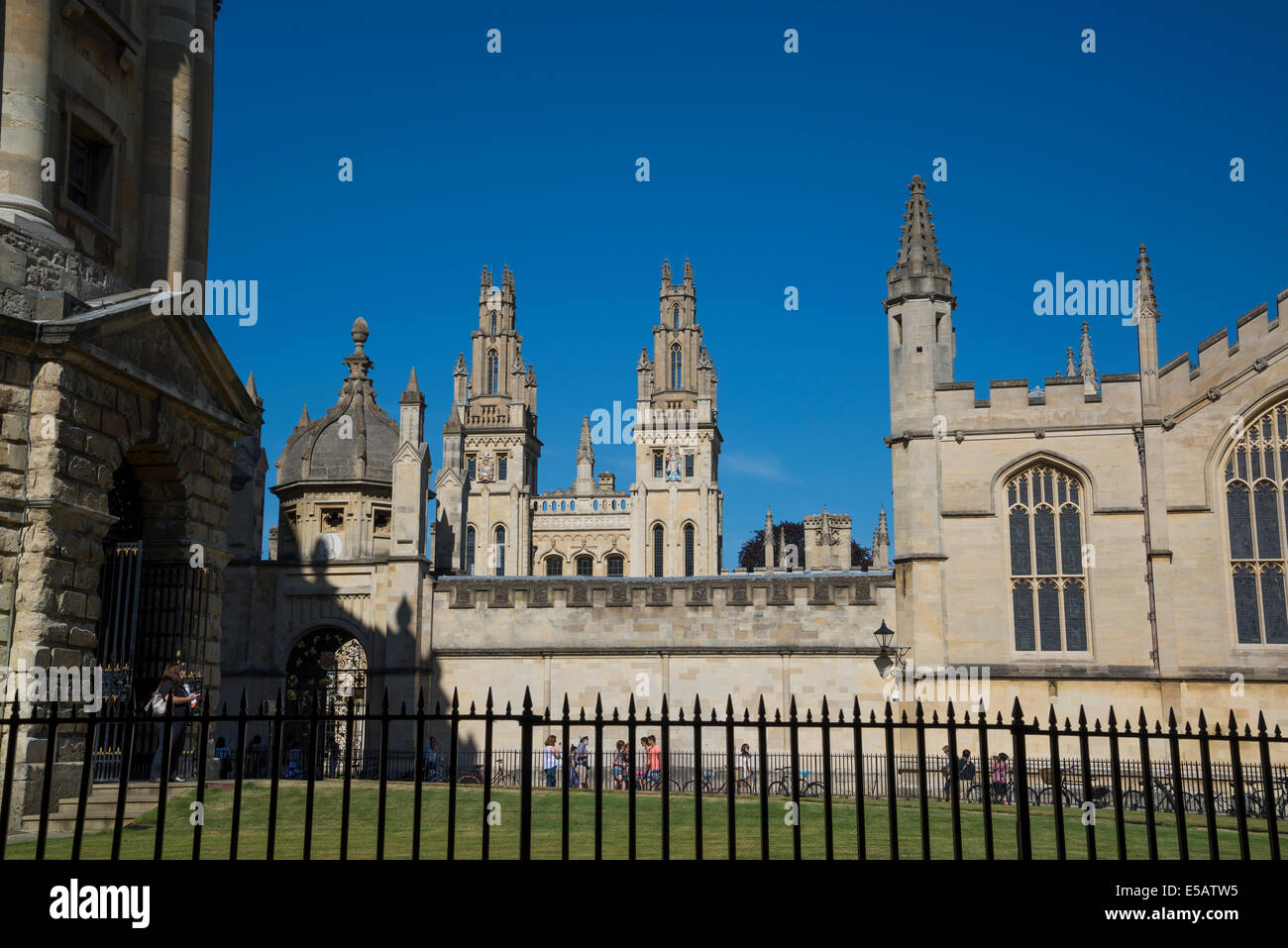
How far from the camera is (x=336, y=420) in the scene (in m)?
31.0

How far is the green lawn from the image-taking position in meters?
10.4

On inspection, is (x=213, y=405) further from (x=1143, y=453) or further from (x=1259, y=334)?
(x=1259, y=334)

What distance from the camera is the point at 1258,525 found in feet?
83.0

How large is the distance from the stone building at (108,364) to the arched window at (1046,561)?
55.3 feet

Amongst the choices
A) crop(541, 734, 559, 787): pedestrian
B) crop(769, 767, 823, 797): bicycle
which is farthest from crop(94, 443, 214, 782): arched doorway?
crop(769, 767, 823, 797): bicycle

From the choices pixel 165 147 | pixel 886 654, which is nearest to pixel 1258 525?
pixel 886 654

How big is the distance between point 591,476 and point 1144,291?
61.0m

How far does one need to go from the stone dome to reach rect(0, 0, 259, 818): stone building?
46.6 feet

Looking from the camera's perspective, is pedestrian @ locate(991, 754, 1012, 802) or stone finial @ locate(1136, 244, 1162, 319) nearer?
pedestrian @ locate(991, 754, 1012, 802)

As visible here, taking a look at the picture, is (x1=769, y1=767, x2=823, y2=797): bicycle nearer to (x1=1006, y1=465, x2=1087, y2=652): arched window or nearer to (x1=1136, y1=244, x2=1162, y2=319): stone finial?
(x1=1006, y1=465, x2=1087, y2=652): arched window

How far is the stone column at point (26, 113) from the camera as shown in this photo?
12.6 m

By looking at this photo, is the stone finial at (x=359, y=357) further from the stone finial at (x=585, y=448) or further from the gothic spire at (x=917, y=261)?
the stone finial at (x=585, y=448)
